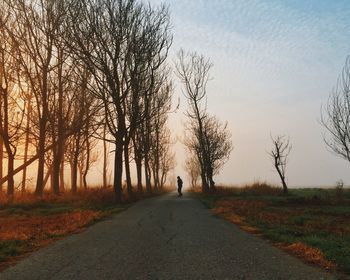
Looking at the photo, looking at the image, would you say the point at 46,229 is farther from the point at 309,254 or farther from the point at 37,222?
the point at 309,254

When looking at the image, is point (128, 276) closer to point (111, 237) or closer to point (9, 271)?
point (9, 271)

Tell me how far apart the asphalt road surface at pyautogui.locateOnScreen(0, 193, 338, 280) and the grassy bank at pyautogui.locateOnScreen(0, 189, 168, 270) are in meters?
0.59

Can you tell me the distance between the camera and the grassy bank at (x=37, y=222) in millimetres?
9677

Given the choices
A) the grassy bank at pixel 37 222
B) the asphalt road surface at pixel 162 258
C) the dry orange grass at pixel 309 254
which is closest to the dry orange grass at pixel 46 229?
the grassy bank at pixel 37 222

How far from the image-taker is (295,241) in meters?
9.55

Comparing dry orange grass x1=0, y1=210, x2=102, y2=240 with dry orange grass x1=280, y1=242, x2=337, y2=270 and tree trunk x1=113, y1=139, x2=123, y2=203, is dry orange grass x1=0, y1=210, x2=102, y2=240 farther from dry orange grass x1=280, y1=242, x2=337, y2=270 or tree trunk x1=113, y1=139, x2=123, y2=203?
tree trunk x1=113, y1=139, x2=123, y2=203

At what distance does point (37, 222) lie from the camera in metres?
15.3

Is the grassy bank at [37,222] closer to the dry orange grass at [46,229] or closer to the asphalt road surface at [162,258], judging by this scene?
the dry orange grass at [46,229]

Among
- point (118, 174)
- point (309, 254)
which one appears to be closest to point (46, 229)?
point (309, 254)

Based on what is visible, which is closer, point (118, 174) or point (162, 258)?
point (162, 258)

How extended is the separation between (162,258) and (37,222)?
9112 mm

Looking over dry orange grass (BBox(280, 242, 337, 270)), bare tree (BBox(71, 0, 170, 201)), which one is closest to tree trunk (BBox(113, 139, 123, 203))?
bare tree (BBox(71, 0, 170, 201))

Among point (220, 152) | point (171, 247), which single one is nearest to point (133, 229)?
point (171, 247)

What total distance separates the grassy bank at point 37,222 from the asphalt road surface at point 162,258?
0.59 metres
